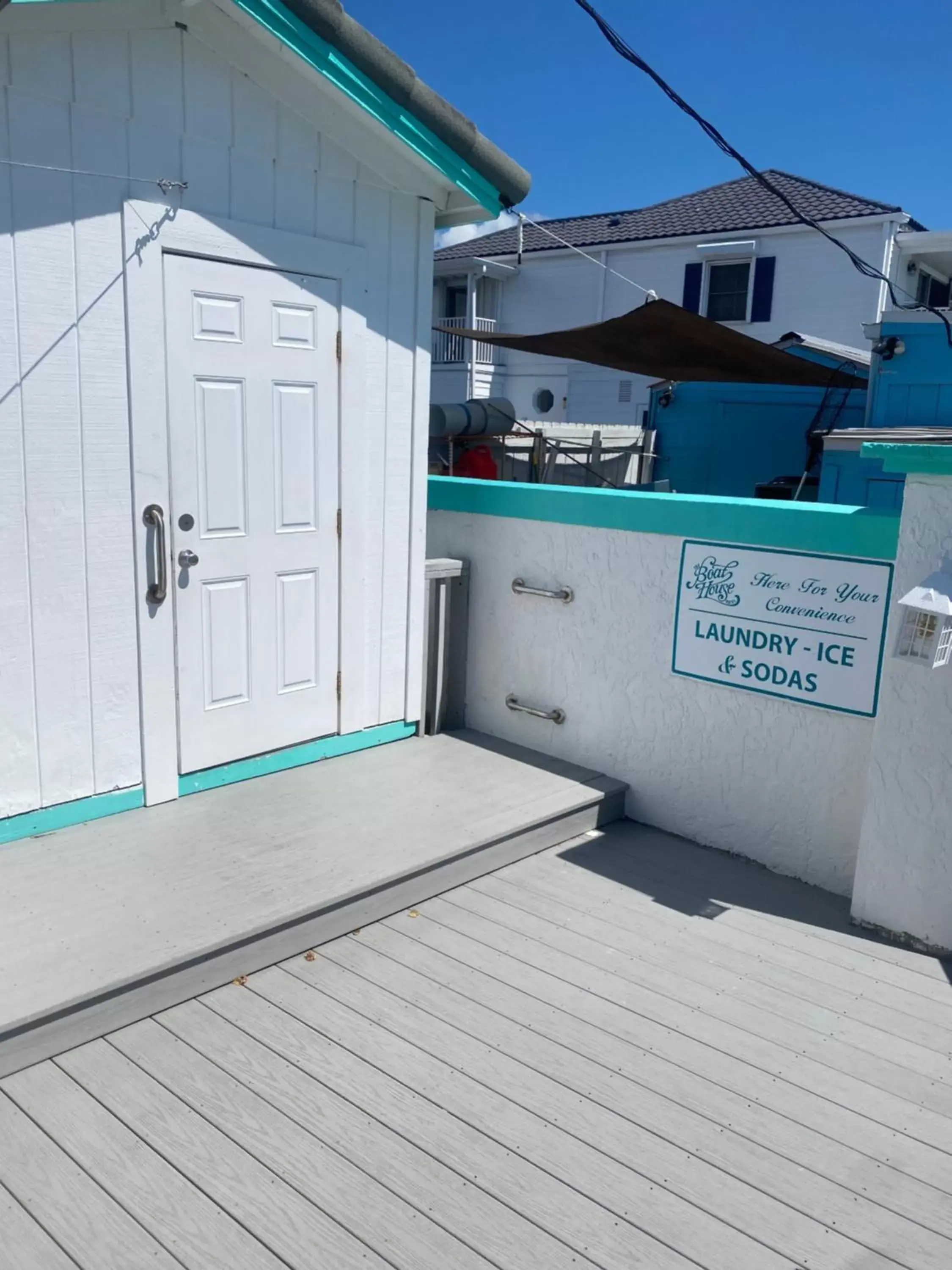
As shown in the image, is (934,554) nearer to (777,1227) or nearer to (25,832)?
(777,1227)

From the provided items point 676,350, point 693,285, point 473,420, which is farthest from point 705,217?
A: point 676,350

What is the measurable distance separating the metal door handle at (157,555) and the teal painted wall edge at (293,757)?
71 cm

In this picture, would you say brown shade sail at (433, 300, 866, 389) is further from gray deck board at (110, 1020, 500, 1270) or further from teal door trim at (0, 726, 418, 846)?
gray deck board at (110, 1020, 500, 1270)

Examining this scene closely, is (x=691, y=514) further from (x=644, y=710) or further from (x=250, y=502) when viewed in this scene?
(x=250, y=502)

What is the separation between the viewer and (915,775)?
3.12m

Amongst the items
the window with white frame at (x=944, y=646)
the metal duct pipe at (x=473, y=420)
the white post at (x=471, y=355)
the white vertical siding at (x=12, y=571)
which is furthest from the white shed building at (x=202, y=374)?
the white post at (x=471, y=355)

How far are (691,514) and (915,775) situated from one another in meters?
1.27

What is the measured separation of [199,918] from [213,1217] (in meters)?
0.95

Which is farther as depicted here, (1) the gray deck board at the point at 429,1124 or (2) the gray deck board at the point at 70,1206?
(1) the gray deck board at the point at 429,1124

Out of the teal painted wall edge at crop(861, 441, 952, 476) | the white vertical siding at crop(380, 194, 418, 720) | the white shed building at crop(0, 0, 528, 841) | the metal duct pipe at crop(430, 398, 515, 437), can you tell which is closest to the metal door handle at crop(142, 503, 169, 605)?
the white shed building at crop(0, 0, 528, 841)

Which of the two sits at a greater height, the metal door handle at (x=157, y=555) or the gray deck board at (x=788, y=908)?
the metal door handle at (x=157, y=555)

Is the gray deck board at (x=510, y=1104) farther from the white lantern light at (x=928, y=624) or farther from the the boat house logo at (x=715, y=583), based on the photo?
the the boat house logo at (x=715, y=583)

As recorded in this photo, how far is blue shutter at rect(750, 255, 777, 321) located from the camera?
1645cm

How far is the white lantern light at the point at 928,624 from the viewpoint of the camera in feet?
9.26
